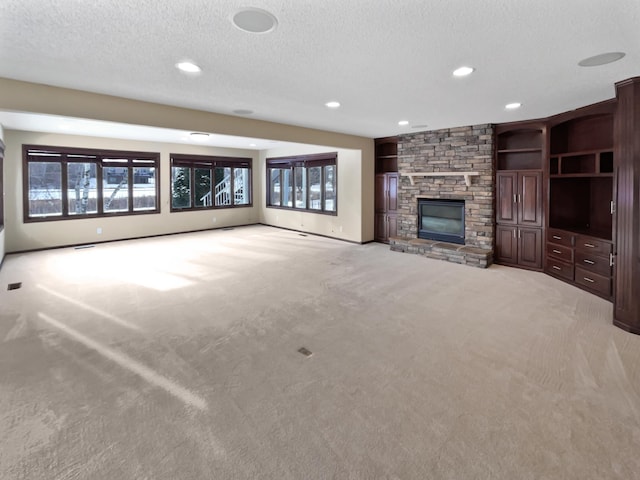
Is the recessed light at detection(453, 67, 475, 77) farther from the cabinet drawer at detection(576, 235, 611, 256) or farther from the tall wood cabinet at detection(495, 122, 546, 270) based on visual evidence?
the tall wood cabinet at detection(495, 122, 546, 270)

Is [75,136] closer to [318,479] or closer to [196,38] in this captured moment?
[196,38]

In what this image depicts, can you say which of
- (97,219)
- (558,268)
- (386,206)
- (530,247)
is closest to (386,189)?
(386,206)

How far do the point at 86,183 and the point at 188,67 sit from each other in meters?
6.53

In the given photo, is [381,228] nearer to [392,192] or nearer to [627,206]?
[392,192]

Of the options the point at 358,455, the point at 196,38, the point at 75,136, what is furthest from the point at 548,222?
the point at 75,136

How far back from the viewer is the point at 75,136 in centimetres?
759

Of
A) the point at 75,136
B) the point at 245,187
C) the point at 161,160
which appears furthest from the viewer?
the point at 245,187

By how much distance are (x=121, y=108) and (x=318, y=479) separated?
4.35 meters

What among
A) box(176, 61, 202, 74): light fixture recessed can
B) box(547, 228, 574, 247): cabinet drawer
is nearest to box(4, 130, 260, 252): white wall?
box(176, 61, 202, 74): light fixture recessed can

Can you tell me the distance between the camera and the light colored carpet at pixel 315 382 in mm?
1823

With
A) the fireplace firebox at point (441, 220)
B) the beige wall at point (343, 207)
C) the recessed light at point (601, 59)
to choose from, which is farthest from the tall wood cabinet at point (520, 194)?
the beige wall at point (343, 207)

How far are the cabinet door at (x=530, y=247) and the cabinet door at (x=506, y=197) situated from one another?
0.28 metres

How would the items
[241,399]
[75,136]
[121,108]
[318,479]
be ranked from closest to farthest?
[318,479] < [241,399] < [121,108] < [75,136]

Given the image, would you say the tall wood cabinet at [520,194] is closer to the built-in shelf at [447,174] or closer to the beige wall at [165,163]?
the built-in shelf at [447,174]
